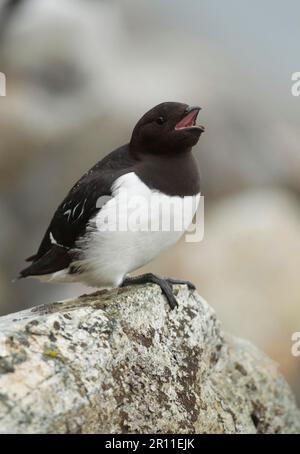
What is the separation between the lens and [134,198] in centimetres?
604

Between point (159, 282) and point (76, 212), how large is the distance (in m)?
0.95

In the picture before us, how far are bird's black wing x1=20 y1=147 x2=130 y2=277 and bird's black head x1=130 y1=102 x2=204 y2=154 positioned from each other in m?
0.30

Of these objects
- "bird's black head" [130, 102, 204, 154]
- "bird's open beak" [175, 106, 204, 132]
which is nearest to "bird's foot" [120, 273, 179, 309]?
"bird's black head" [130, 102, 204, 154]

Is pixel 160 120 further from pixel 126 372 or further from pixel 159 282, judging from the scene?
pixel 126 372

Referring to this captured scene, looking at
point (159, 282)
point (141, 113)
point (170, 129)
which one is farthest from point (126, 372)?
point (141, 113)

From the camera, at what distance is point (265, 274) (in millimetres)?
11516

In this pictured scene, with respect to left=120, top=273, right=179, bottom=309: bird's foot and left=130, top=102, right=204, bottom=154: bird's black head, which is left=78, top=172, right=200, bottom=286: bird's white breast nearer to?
left=120, top=273, right=179, bottom=309: bird's foot

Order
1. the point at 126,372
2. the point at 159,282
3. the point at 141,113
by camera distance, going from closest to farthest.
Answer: the point at 126,372, the point at 159,282, the point at 141,113

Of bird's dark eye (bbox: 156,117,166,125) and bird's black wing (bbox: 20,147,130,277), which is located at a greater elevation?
bird's dark eye (bbox: 156,117,166,125)

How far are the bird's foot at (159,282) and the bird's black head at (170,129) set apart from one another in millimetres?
1053

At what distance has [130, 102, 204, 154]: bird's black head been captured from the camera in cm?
620

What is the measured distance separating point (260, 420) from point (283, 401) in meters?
0.61

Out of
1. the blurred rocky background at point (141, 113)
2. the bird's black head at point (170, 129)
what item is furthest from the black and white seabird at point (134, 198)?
the blurred rocky background at point (141, 113)
